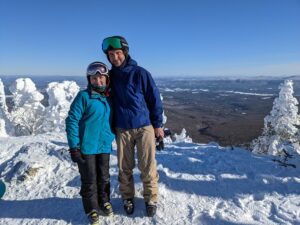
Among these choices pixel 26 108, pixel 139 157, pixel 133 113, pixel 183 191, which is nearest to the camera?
pixel 133 113

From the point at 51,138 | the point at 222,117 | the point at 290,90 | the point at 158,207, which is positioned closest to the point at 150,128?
the point at 158,207

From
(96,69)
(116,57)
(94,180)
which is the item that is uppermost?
(116,57)

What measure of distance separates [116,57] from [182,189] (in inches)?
114

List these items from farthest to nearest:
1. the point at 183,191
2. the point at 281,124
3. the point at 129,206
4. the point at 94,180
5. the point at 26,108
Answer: the point at 26,108 < the point at 281,124 < the point at 183,191 < the point at 129,206 < the point at 94,180

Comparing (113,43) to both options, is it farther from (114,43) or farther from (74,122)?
(74,122)

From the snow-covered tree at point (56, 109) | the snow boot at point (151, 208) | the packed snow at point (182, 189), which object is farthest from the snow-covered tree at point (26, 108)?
the snow boot at point (151, 208)

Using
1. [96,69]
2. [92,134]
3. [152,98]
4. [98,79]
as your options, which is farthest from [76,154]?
[152,98]

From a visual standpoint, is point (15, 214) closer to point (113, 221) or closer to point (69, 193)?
point (69, 193)

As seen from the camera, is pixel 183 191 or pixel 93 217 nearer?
pixel 93 217

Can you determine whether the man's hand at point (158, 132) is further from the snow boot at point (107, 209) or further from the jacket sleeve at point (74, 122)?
the snow boot at point (107, 209)

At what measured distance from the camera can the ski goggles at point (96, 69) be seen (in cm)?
503

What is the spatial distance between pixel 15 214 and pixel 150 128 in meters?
2.92

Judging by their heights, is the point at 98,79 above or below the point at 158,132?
above

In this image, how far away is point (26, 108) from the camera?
40.0m
